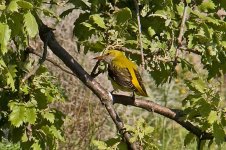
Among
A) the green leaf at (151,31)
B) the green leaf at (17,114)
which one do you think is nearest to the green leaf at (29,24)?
the green leaf at (17,114)

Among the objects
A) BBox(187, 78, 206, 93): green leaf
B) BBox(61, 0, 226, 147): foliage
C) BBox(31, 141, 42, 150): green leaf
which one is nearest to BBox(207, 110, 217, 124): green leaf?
BBox(61, 0, 226, 147): foliage

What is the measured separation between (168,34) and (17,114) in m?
1.05

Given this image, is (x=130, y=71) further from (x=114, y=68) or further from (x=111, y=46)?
(x=111, y=46)

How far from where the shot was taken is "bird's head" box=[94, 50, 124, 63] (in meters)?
3.79

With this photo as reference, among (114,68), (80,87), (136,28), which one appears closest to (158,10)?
(136,28)

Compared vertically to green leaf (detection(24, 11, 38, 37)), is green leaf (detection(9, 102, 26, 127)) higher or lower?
lower

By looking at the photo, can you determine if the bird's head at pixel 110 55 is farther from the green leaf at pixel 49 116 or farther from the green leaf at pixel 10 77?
the green leaf at pixel 10 77

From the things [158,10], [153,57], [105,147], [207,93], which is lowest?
[105,147]

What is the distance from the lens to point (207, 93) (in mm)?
3828

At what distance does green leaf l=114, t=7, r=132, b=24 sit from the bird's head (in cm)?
23

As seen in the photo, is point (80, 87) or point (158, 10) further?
point (80, 87)

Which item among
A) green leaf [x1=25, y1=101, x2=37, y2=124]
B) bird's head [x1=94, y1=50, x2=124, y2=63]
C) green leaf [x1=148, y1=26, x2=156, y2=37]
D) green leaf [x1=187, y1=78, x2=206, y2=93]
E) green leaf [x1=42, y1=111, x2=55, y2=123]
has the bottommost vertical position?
green leaf [x1=42, y1=111, x2=55, y2=123]

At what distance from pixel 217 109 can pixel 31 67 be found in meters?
1.16

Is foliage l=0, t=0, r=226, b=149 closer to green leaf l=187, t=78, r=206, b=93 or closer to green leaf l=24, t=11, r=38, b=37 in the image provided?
green leaf l=187, t=78, r=206, b=93
